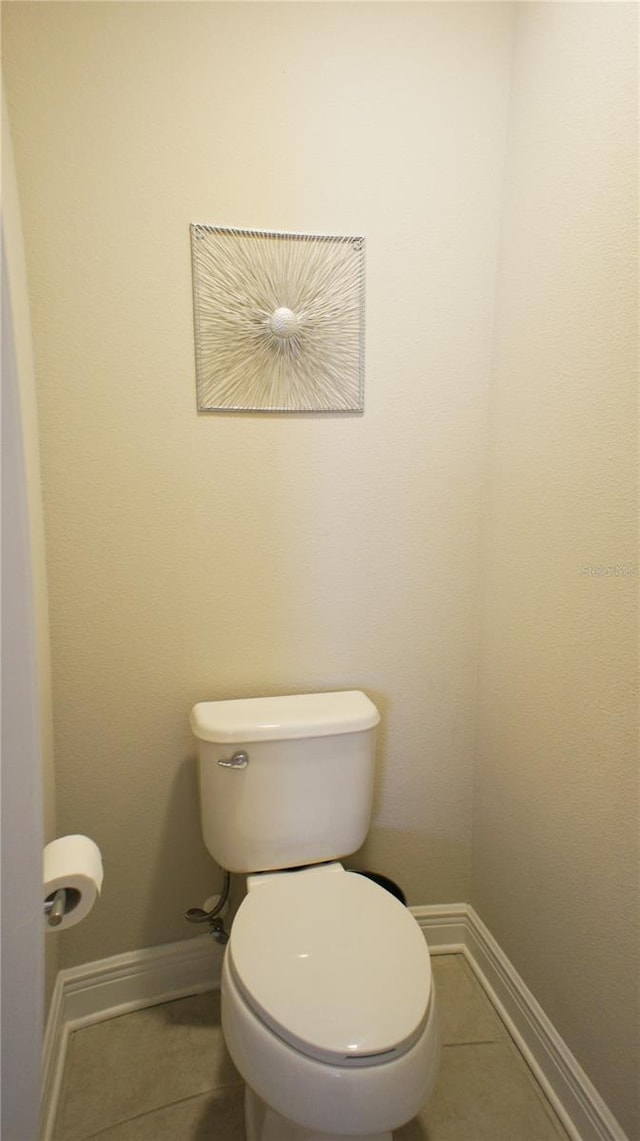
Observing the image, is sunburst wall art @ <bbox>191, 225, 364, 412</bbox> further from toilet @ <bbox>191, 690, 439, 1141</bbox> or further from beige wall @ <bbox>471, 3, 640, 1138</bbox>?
toilet @ <bbox>191, 690, 439, 1141</bbox>

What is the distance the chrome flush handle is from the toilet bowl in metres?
0.25

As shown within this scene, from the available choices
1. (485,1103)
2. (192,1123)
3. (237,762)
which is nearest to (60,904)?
(237,762)

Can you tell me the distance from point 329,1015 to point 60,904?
454 mm

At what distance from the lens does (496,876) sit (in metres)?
1.41

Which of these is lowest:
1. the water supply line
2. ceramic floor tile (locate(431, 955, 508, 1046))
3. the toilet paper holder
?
ceramic floor tile (locate(431, 955, 508, 1046))

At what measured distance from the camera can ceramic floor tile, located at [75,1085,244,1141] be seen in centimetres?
109

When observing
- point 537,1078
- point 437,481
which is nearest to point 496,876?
point 537,1078

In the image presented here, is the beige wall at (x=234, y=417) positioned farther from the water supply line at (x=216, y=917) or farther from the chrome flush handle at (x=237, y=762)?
the chrome flush handle at (x=237, y=762)

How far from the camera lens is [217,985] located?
4.72ft

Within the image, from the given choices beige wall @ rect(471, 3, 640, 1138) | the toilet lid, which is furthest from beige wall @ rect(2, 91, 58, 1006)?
beige wall @ rect(471, 3, 640, 1138)

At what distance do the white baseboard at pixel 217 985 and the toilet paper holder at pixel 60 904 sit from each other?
763mm

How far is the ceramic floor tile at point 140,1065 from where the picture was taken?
45.0 inches

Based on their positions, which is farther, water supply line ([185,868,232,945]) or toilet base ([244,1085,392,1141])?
water supply line ([185,868,232,945])

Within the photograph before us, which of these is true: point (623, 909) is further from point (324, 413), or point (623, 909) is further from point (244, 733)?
point (324, 413)
